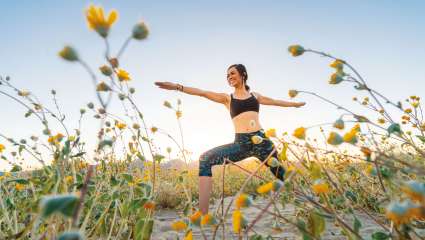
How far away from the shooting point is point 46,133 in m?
1.60

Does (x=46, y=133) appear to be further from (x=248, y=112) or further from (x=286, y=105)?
(x=286, y=105)

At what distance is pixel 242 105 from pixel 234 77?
45 cm

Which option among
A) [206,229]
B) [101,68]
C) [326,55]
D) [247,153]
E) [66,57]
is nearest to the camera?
[66,57]

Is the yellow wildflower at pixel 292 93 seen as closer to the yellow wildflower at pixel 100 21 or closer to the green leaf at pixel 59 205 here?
the yellow wildflower at pixel 100 21

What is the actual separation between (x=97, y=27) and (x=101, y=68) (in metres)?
0.39

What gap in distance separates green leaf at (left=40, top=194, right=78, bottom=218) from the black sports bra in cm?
338

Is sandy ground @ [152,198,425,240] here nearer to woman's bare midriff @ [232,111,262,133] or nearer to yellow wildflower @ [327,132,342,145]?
woman's bare midriff @ [232,111,262,133]

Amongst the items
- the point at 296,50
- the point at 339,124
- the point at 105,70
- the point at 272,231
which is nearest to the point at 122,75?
the point at 105,70

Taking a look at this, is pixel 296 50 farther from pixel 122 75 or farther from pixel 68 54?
pixel 68 54

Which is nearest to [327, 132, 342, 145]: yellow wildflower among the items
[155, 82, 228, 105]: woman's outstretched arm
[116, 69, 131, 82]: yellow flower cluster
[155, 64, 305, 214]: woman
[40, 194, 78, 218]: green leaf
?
[40, 194, 78, 218]: green leaf

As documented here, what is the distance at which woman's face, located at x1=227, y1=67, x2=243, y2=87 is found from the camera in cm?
416

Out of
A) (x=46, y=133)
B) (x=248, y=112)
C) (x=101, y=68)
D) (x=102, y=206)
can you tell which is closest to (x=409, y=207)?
(x=101, y=68)

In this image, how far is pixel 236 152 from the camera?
3.57m

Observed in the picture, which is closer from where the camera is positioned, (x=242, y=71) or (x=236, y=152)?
(x=236, y=152)
